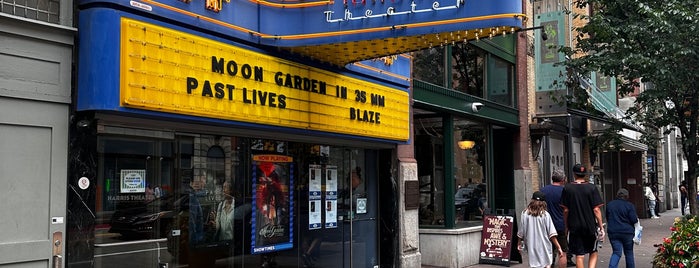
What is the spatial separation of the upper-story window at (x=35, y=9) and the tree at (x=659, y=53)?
368 inches

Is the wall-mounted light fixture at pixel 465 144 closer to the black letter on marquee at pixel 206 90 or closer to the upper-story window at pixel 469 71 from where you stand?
the upper-story window at pixel 469 71

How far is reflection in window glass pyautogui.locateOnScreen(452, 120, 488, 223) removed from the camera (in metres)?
13.4

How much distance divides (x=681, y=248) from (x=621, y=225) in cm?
128

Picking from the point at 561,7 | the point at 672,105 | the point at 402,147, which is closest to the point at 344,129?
the point at 402,147

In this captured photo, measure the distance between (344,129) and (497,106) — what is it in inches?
253

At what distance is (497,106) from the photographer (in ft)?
47.3

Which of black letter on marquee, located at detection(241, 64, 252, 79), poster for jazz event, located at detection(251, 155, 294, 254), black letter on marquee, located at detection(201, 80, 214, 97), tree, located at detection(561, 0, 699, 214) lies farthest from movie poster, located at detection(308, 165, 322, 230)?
tree, located at detection(561, 0, 699, 214)

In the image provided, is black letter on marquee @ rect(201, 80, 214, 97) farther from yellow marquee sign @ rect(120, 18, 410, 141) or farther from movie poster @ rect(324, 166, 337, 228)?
movie poster @ rect(324, 166, 337, 228)

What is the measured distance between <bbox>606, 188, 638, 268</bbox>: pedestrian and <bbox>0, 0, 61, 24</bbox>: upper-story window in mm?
8394

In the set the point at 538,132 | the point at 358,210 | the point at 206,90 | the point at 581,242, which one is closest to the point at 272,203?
the point at 358,210

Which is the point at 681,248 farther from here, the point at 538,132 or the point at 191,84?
the point at 538,132

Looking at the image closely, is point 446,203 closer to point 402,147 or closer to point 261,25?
point 402,147

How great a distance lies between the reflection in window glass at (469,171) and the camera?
43.9ft

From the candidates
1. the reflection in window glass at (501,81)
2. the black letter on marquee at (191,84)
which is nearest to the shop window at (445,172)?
the reflection in window glass at (501,81)
